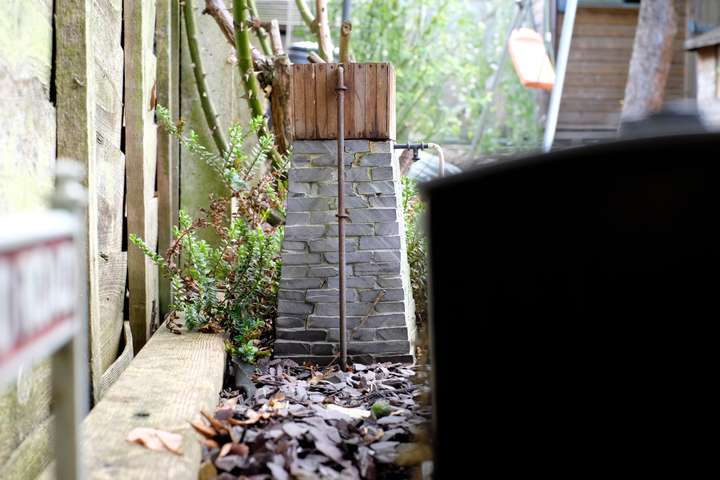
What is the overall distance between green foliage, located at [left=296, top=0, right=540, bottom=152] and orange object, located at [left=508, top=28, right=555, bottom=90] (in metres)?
0.65

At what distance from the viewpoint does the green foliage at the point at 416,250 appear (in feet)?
14.4

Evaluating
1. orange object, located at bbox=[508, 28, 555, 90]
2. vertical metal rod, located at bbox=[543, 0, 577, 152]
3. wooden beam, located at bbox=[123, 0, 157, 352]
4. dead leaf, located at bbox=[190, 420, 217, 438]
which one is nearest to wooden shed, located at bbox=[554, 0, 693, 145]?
orange object, located at bbox=[508, 28, 555, 90]

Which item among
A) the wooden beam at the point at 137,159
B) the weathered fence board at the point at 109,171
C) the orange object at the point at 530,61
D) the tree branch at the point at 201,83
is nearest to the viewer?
the weathered fence board at the point at 109,171

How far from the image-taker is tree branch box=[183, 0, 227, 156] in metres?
4.68

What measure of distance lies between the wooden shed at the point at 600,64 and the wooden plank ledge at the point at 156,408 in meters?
10.8

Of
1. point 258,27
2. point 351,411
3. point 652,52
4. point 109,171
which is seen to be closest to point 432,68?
point 652,52

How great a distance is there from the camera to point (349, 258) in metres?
3.74

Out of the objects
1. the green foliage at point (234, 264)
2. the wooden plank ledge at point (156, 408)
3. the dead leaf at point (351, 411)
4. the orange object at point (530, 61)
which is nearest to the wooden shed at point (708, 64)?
the orange object at point (530, 61)

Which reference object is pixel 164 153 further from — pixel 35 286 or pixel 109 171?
pixel 35 286

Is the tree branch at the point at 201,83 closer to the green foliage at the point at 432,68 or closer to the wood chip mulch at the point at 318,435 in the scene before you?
the wood chip mulch at the point at 318,435

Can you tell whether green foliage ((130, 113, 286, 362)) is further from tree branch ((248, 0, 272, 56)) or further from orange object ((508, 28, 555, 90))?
orange object ((508, 28, 555, 90))

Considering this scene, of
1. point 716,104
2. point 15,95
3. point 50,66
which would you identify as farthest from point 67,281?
point 716,104

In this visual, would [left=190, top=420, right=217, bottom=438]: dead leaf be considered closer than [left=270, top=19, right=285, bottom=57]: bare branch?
Yes

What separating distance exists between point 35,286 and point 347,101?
302 cm
